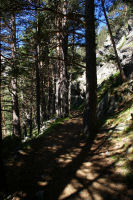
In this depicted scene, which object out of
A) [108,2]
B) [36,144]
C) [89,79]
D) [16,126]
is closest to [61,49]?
[108,2]

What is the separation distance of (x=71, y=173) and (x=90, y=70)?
451cm

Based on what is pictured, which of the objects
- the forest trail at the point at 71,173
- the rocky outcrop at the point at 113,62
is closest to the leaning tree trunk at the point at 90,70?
the forest trail at the point at 71,173

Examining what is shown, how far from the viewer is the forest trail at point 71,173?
2963 mm

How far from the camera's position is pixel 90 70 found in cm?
598

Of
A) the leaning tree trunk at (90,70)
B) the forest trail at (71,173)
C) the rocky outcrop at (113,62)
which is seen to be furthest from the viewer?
the rocky outcrop at (113,62)

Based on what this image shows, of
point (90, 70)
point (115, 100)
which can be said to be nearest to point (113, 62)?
point (115, 100)

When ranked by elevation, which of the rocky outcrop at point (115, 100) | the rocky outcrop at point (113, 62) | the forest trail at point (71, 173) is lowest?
the forest trail at point (71, 173)

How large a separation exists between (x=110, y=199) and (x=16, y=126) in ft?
29.5

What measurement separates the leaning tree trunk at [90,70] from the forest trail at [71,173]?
663mm

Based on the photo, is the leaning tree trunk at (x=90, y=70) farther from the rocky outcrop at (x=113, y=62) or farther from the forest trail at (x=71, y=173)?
the rocky outcrop at (x=113, y=62)

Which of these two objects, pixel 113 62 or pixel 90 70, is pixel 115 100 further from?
pixel 113 62

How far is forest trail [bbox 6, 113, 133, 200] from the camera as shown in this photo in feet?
9.72

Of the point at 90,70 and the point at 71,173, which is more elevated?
the point at 90,70

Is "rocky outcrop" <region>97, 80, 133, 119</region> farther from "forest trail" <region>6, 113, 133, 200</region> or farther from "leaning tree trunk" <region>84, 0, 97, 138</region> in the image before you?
"forest trail" <region>6, 113, 133, 200</region>
